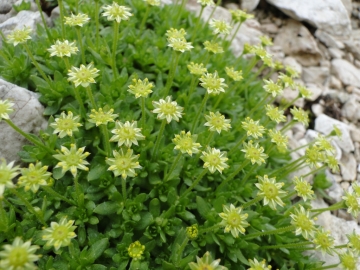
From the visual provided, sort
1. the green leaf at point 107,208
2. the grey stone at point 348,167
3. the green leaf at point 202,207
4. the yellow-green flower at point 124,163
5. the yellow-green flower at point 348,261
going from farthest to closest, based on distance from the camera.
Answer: the grey stone at point 348,167 → the green leaf at point 202,207 → the green leaf at point 107,208 → the yellow-green flower at point 348,261 → the yellow-green flower at point 124,163

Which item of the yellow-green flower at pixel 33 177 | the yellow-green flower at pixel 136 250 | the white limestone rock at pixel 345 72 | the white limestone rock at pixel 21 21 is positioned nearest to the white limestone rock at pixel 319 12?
the white limestone rock at pixel 345 72

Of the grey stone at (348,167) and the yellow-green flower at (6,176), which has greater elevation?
the yellow-green flower at (6,176)

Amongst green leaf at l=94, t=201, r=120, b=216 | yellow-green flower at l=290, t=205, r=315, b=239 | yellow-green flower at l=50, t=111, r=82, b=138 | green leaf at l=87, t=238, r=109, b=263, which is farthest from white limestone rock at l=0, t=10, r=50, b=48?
yellow-green flower at l=290, t=205, r=315, b=239

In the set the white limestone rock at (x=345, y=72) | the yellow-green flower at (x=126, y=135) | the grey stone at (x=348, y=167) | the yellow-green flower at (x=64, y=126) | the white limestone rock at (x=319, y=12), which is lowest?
the grey stone at (x=348, y=167)

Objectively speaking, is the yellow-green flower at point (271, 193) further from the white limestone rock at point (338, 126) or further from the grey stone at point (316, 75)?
the grey stone at point (316, 75)

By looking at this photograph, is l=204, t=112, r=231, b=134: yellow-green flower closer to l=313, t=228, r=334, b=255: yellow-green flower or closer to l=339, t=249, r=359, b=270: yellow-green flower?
l=313, t=228, r=334, b=255: yellow-green flower

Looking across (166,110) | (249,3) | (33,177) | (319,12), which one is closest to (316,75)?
(319,12)

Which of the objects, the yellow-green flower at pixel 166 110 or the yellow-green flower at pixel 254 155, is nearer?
the yellow-green flower at pixel 166 110
